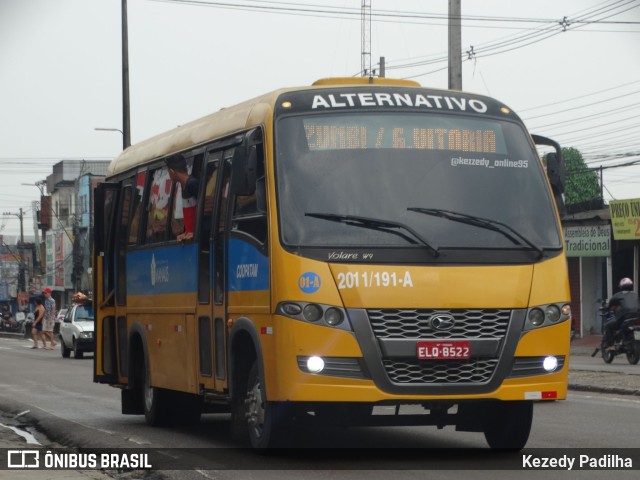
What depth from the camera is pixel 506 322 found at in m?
10.2

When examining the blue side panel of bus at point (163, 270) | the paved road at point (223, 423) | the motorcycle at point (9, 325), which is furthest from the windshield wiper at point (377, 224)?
the motorcycle at point (9, 325)

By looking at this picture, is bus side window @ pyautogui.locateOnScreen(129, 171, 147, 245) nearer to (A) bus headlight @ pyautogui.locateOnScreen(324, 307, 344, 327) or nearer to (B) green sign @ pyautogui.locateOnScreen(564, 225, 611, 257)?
(A) bus headlight @ pyautogui.locateOnScreen(324, 307, 344, 327)

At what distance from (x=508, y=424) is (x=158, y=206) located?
4.86 m

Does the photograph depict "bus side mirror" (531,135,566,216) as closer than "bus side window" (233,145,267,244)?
No

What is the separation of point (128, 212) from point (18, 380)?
35.4 ft

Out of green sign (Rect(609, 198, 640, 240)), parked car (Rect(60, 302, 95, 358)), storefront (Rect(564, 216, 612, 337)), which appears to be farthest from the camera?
storefront (Rect(564, 216, 612, 337))

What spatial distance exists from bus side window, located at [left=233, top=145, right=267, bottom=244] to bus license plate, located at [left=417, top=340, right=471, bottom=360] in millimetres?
1537

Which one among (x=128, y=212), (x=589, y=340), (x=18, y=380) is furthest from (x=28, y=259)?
(x=128, y=212)

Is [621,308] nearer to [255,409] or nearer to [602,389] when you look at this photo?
[602,389]

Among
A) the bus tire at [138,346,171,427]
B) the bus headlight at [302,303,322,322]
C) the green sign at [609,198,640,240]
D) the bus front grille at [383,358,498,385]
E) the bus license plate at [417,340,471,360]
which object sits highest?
the green sign at [609,198,640,240]

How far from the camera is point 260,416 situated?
35.1 feet

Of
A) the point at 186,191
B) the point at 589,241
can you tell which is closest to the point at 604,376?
the point at 186,191

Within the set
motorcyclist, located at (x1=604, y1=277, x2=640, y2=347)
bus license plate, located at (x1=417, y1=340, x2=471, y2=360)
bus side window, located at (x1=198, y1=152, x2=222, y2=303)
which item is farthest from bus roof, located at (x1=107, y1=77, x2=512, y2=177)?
motorcyclist, located at (x1=604, y1=277, x2=640, y2=347)

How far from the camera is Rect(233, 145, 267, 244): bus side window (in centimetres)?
1059
